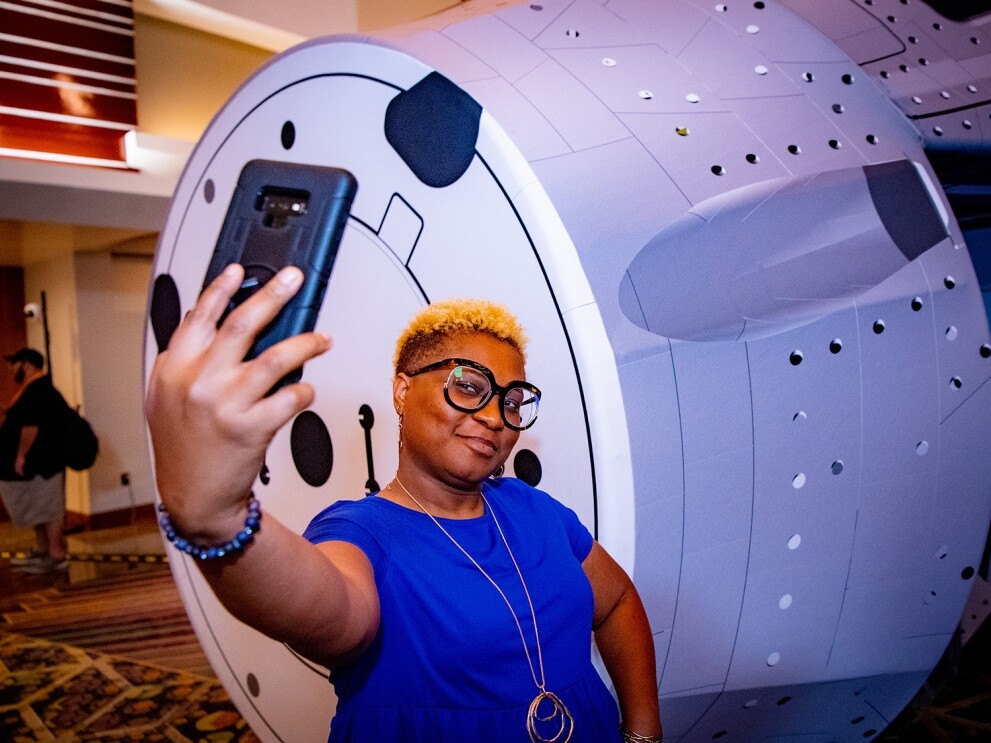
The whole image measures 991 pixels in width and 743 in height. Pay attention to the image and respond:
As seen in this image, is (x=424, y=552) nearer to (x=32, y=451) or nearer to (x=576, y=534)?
(x=576, y=534)

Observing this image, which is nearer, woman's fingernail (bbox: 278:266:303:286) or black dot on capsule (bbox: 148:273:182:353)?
woman's fingernail (bbox: 278:266:303:286)

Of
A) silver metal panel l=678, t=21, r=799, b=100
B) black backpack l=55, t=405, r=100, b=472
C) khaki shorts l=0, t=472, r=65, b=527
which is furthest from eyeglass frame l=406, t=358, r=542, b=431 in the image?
khaki shorts l=0, t=472, r=65, b=527

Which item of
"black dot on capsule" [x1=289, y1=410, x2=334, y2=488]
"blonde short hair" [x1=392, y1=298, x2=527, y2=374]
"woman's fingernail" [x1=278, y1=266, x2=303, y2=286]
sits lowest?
"black dot on capsule" [x1=289, y1=410, x2=334, y2=488]

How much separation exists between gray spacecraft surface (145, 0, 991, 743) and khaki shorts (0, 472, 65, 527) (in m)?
3.49

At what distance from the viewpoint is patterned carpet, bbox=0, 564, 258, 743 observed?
2.29 metres

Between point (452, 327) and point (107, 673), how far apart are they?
2.41 metres

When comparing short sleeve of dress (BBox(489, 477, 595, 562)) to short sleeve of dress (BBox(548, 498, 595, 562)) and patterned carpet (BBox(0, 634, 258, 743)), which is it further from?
patterned carpet (BBox(0, 634, 258, 743))

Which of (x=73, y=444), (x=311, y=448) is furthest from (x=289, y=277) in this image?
(x=73, y=444)

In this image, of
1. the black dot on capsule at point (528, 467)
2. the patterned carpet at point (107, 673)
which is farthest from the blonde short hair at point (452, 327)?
the patterned carpet at point (107, 673)

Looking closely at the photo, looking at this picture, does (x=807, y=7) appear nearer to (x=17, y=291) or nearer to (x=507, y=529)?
(x=507, y=529)

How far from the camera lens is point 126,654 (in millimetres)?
2945

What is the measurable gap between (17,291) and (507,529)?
20.7ft

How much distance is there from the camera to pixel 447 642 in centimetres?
81

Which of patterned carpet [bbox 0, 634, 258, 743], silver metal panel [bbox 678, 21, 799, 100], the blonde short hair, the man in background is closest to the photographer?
the blonde short hair
